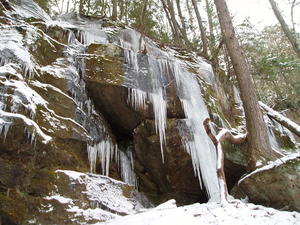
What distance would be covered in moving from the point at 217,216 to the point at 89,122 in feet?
11.6

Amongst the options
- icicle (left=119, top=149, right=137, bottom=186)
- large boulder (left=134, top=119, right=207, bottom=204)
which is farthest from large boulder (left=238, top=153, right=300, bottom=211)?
icicle (left=119, top=149, right=137, bottom=186)

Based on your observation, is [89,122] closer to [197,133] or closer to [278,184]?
[197,133]

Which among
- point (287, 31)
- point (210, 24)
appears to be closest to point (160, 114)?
point (287, 31)

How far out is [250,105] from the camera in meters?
5.63

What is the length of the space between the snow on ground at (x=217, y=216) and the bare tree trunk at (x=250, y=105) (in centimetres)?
195

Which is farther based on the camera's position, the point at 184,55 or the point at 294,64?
the point at 294,64

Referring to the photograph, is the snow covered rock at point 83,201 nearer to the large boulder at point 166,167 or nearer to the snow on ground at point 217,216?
the snow on ground at point 217,216

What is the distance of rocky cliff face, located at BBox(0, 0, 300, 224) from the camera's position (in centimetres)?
436

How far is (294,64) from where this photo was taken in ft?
34.0

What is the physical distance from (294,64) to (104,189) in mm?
8700

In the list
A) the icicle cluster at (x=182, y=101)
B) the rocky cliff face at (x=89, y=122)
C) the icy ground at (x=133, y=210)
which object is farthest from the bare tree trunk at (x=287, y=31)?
the icy ground at (x=133, y=210)

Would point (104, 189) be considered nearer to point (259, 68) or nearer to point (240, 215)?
point (240, 215)

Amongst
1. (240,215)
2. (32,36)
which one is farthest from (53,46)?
(240,215)

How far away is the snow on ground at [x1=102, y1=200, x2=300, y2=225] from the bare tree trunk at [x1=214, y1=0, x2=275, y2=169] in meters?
1.95
